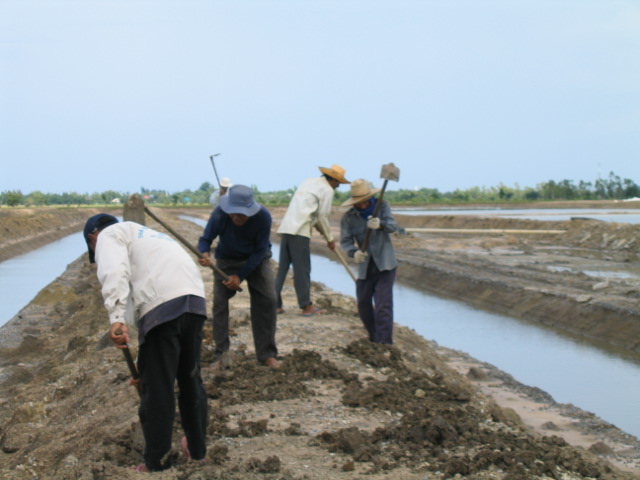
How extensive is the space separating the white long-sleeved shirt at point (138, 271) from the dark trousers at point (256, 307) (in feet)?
7.26

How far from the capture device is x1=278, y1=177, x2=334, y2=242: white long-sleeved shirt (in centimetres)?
953

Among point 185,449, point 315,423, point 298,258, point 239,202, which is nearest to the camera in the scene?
point 185,449

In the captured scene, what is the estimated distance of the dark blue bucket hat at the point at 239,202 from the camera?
21.4 ft

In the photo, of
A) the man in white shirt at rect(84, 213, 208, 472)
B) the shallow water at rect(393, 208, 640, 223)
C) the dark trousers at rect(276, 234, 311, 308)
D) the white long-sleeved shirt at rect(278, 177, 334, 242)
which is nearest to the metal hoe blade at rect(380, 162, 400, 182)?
the white long-sleeved shirt at rect(278, 177, 334, 242)

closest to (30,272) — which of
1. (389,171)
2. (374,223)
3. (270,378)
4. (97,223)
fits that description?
(389,171)

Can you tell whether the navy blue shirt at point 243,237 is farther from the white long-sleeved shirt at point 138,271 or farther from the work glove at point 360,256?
the white long-sleeved shirt at point 138,271

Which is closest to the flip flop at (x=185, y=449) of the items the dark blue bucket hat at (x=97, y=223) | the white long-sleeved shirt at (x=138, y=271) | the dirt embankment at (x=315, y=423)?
the dirt embankment at (x=315, y=423)

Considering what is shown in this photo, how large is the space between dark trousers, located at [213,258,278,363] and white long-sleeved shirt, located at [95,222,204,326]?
2.21m

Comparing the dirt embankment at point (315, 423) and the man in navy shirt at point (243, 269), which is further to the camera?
the man in navy shirt at point (243, 269)

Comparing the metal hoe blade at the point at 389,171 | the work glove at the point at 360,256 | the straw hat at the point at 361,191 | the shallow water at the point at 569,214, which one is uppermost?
the metal hoe blade at the point at 389,171

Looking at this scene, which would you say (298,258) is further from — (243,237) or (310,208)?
(243,237)

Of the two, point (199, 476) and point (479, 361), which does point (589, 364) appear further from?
point (199, 476)

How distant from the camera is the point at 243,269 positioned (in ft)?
22.6

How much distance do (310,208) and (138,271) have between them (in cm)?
496
